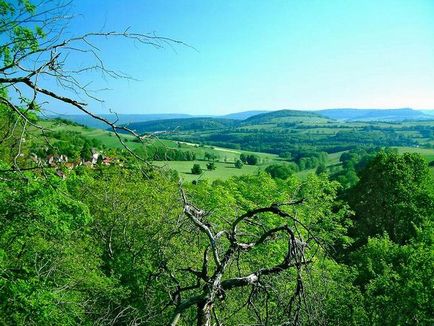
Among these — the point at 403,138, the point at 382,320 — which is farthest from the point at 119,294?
the point at 403,138

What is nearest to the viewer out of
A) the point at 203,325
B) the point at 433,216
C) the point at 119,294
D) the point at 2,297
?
the point at 203,325

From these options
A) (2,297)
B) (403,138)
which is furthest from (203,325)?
(403,138)

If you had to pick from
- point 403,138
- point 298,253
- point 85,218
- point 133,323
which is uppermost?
point 298,253

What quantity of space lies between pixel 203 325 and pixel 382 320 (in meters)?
15.6

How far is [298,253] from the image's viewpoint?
14.2 feet

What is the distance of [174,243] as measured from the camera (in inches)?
676

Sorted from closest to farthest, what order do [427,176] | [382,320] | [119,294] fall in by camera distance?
[119,294] < [382,320] < [427,176]

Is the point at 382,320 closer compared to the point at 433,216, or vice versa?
the point at 382,320

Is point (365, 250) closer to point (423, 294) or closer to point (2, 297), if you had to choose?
point (423, 294)

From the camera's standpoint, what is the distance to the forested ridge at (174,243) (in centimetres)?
439

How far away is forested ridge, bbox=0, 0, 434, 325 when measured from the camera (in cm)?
439

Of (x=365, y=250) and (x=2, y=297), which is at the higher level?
(x=2, y=297)

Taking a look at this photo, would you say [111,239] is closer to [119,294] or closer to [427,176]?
[119,294]

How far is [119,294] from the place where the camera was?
16125 millimetres
